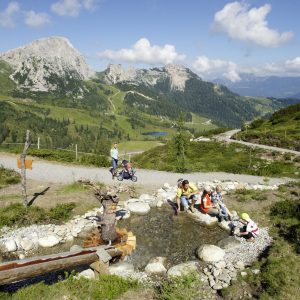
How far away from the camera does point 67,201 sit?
2531cm

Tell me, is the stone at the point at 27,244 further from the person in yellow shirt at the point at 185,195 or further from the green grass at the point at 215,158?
the green grass at the point at 215,158

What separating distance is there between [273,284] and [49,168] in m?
28.7

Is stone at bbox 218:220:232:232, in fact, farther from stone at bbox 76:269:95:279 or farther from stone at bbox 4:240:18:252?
stone at bbox 4:240:18:252

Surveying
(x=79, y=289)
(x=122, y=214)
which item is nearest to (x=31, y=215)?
(x=122, y=214)

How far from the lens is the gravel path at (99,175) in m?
→ 33.0

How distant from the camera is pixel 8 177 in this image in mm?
32125

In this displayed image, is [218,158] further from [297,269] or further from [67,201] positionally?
[297,269]

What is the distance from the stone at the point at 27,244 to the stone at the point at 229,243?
34.2 feet

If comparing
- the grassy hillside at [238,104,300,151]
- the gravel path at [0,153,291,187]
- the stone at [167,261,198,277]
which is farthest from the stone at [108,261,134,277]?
the grassy hillside at [238,104,300,151]

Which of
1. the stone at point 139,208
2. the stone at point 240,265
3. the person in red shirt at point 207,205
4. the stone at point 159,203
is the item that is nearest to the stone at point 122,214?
the stone at point 139,208

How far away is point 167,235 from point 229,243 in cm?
372

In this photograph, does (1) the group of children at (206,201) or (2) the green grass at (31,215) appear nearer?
(2) the green grass at (31,215)

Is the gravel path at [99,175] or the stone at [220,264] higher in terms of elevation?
the stone at [220,264]

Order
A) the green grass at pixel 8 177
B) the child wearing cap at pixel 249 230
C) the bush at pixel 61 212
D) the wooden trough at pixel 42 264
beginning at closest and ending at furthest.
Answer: the wooden trough at pixel 42 264 < the child wearing cap at pixel 249 230 < the bush at pixel 61 212 < the green grass at pixel 8 177
